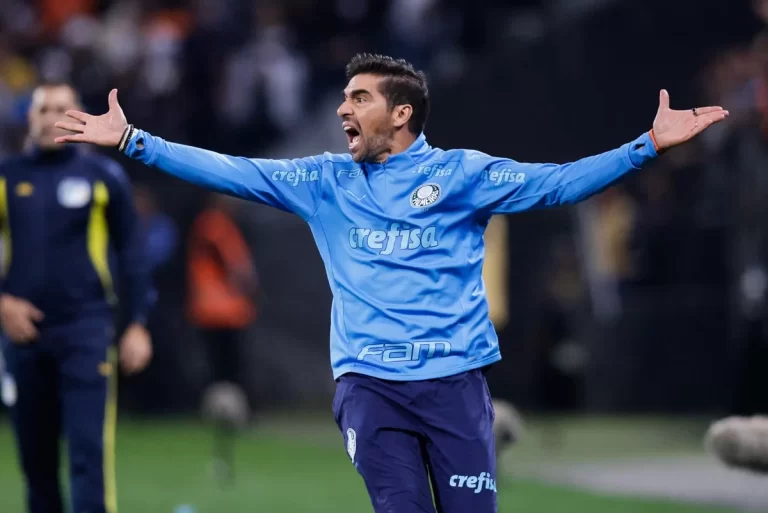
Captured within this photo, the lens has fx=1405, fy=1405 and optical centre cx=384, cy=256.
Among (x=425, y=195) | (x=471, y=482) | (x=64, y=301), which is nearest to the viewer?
(x=471, y=482)

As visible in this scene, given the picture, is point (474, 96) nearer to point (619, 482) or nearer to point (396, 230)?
point (619, 482)

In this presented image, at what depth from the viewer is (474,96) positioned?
18.2m

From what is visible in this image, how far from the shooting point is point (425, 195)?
598cm

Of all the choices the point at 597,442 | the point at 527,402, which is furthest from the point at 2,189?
the point at 527,402

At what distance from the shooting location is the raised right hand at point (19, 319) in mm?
7590

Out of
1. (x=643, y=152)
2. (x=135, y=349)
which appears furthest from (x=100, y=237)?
(x=643, y=152)

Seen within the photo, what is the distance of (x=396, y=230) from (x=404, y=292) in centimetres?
27

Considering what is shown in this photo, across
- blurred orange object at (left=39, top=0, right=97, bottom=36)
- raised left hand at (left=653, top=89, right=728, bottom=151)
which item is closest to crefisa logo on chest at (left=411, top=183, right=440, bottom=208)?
raised left hand at (left=653, top=89, right=728, bottom=151)

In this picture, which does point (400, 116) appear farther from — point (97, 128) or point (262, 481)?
point (262, 481)

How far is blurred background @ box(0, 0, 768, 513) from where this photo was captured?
1520 centimetres

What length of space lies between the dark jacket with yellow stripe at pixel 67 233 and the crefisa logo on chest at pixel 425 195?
8.36ft

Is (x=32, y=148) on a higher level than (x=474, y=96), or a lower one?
lower

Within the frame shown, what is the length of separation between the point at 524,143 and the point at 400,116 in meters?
11.9

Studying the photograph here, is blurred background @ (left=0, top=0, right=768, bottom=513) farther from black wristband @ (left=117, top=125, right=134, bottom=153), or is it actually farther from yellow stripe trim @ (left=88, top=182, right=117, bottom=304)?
black wristband @ (left=117, top=125, right=134, bottom=153)
